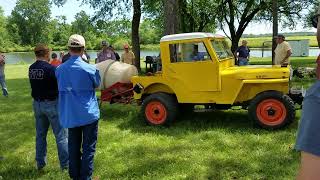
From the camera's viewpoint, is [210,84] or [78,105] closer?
[78,105]

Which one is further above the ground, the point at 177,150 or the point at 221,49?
the point at 221,49

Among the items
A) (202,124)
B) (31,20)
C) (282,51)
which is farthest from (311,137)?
(31,20)

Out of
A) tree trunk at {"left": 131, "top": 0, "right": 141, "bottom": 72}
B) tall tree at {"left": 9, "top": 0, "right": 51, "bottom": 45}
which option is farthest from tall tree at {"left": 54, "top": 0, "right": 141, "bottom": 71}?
tall tree at {"left": 9, "top": 0, "right": 51, "bottom": 45}

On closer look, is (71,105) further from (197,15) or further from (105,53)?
(197,15)

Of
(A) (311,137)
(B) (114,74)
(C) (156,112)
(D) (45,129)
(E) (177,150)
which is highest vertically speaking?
(A) (311,137)

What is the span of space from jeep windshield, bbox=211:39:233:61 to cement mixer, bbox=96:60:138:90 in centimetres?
225

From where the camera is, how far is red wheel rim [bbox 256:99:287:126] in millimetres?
7801

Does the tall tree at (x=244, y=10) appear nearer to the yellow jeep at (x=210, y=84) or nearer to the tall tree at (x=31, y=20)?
the yellow jeep at (x=210, y=84)

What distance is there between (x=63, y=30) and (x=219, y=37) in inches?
4938

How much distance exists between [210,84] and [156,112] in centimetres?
119

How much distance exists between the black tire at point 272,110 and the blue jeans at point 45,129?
3.51 metres

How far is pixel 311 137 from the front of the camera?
1950 millimetres

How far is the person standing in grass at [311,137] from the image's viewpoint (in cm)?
193

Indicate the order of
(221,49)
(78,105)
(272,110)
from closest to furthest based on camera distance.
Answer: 1. (78,105)
2. (272,110)
3. (221,49)
